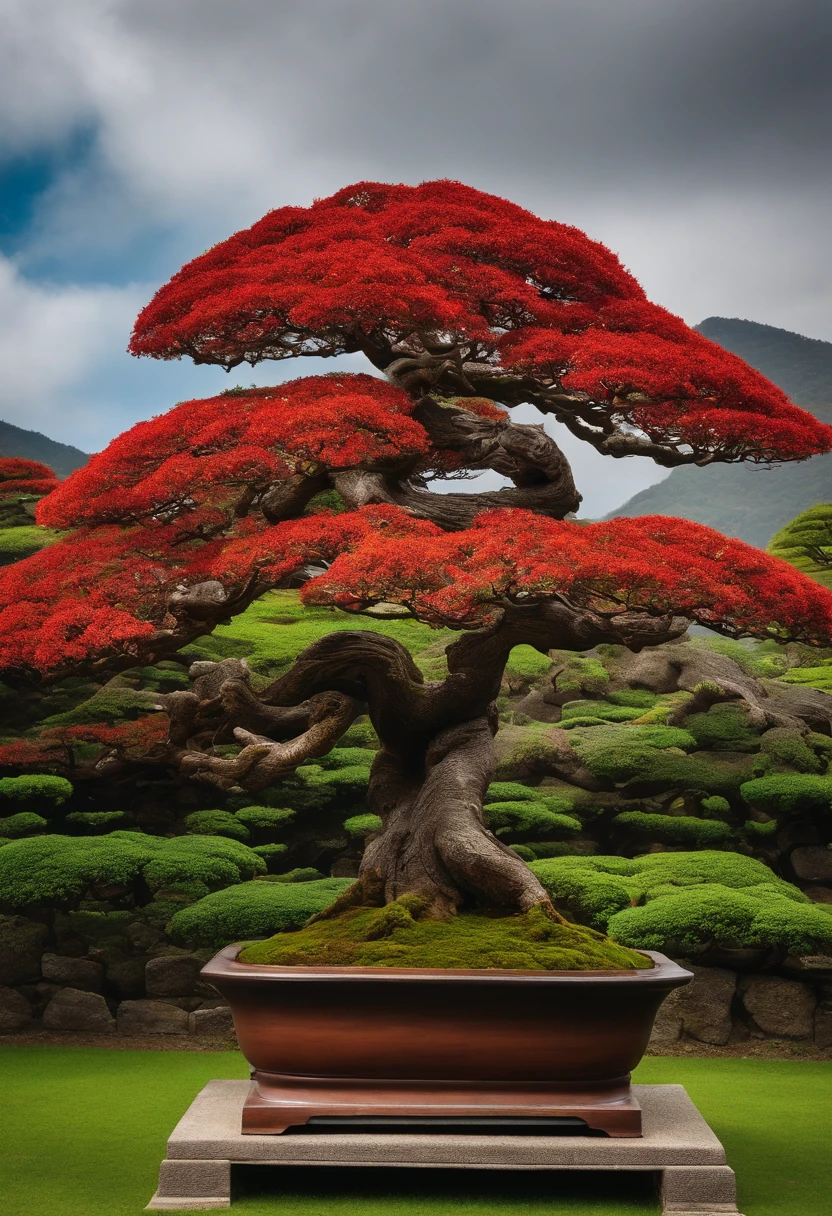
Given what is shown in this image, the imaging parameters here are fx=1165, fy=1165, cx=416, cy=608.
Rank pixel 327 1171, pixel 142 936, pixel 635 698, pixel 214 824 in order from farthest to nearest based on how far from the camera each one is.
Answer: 1. pixel 635 698
2. pixel 214 824
3. pixel 142 936
4. pixel 327 1171

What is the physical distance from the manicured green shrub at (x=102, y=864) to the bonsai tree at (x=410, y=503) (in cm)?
122

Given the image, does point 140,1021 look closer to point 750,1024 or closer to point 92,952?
point 92,952

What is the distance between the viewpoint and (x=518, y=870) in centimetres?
418

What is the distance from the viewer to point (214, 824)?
7.19 m

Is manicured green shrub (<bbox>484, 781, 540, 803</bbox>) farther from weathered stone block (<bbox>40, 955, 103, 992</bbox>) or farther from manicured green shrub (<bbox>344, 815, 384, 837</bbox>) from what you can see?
weathered stone block (<bbox>40, 955, 103, 992</bbox>)

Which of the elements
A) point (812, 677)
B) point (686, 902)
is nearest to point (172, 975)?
point (686, 902)

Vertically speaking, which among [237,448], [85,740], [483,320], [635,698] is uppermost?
[483,320]

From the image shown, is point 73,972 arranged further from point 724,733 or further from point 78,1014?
point 724,733

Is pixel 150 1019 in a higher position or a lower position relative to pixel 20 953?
lower

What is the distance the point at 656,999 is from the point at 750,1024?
299 cm

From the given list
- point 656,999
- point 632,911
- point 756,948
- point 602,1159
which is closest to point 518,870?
point 656,999

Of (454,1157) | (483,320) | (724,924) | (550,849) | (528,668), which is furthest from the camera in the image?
(528,668)

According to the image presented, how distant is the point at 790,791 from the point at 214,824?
11.6 ft

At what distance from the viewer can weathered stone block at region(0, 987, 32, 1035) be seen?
6.37 meters
